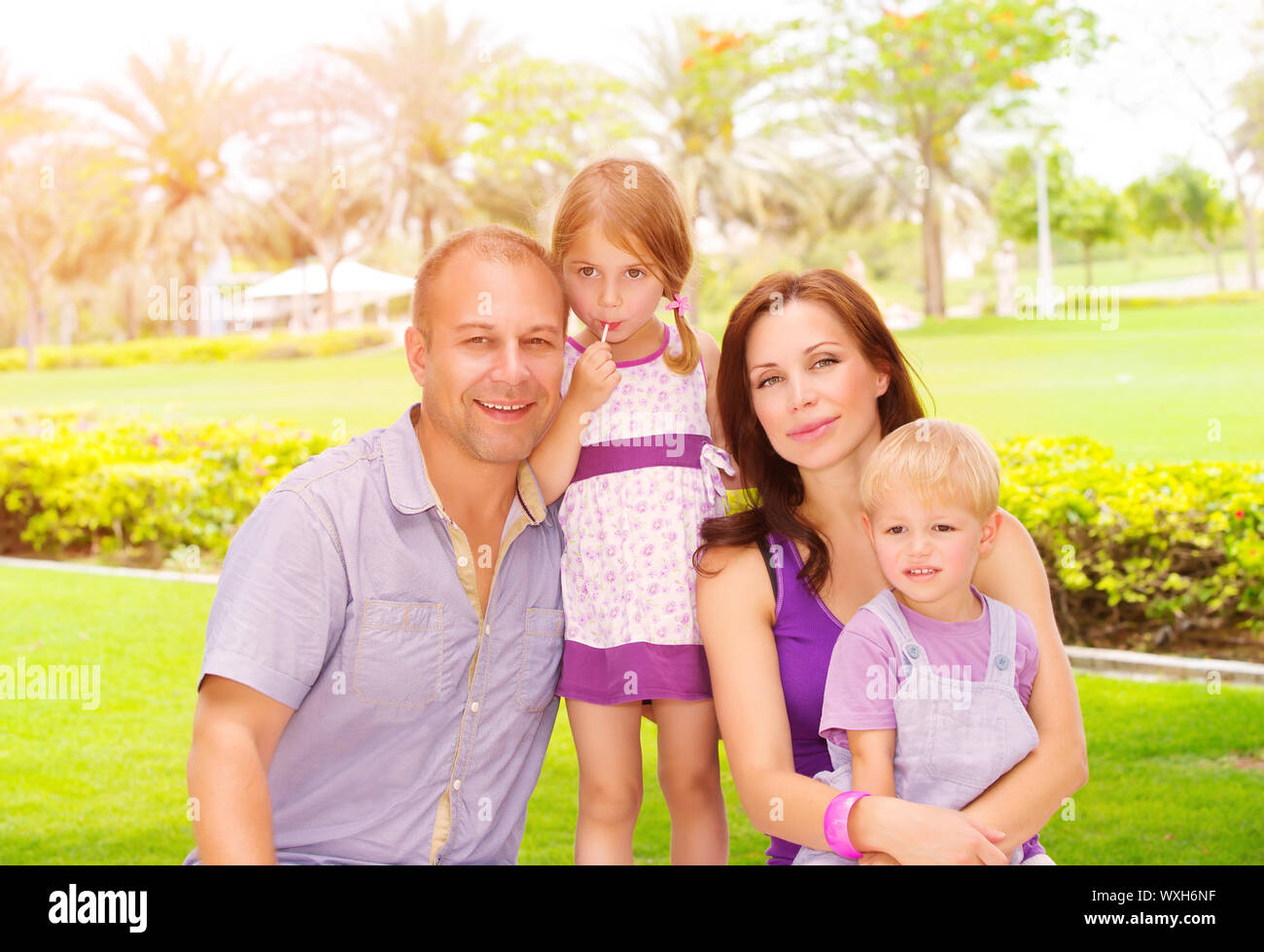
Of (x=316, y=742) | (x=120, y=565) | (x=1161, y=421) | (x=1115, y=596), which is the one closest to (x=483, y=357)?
(x=316, y=742)

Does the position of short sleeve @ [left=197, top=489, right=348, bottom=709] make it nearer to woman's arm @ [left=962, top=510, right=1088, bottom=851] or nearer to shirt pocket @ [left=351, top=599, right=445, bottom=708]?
shirt pocket @ [left=351, top=599, right=445, bottom=708]

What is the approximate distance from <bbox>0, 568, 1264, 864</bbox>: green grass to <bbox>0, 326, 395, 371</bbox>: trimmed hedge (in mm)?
17218

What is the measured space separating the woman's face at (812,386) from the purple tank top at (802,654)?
227 mm

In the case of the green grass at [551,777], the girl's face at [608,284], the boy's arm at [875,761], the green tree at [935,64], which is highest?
the green tree at [935,64]

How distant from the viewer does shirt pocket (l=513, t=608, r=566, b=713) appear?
8.86 feet

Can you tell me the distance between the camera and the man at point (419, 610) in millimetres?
2359

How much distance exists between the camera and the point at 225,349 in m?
23.6

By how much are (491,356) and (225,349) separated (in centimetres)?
2233

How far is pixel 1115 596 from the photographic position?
609cm

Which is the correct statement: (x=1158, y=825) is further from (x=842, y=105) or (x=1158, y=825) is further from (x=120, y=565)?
(x=842, y=105)

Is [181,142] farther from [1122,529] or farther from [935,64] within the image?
[1122,529]

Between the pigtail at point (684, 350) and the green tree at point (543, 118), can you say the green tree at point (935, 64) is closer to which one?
the green tree at point (543, 118)

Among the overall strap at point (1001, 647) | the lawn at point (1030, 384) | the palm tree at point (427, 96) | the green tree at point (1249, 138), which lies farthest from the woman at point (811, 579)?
the palm tree at point (427, 96)

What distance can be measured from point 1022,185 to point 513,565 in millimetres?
23788
